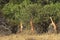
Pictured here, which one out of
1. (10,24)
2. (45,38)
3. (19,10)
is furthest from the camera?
(10,24)

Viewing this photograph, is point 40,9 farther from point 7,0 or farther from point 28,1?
point 7,0

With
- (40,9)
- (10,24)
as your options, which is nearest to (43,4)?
(40,9)

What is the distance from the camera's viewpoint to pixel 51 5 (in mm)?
11719

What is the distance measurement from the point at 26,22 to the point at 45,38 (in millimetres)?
2735

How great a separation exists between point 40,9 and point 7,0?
2.71 metres

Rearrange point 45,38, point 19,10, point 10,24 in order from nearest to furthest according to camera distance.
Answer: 1. point 45,38
2. point 19,10
3. point 10,24

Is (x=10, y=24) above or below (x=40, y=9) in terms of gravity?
below

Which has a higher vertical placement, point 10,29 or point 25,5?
point 25,5

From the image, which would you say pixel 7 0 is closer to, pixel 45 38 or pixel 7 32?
pixel 7 32

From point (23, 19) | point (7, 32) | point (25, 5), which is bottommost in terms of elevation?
point (7, 32)

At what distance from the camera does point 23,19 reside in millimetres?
12094

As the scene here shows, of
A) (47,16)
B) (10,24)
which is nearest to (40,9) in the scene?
(47,16)

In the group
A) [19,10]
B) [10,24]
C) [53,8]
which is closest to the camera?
[53,8]

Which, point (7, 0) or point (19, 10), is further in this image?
point (7, 0)
